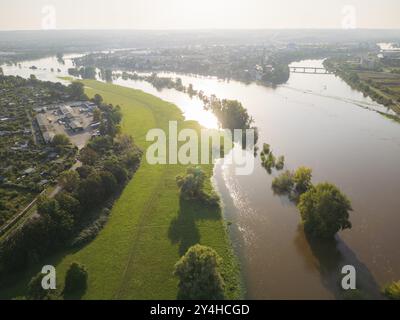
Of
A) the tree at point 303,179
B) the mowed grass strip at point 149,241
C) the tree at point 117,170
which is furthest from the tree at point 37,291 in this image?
the tree at point 303,179

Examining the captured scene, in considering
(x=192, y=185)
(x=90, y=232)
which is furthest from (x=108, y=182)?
(x=192, y=185)

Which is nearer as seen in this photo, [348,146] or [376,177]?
[376,177]

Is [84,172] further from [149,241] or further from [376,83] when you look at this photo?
[376,83]

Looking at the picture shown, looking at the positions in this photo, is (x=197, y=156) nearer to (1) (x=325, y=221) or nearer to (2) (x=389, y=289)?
(1) (x=325, y=221)

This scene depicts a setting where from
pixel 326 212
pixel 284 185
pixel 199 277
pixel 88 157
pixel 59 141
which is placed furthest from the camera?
→ pixel 59 141

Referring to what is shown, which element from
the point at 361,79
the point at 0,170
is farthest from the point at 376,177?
the point at 361,79
